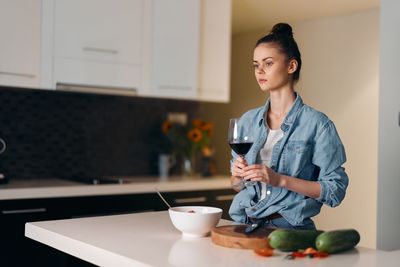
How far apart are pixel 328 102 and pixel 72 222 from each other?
280 centimetres

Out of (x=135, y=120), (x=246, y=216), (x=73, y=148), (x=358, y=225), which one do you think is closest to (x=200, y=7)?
(x=135, y=120)

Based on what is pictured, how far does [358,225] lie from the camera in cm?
432

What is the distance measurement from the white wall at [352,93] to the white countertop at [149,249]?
242 centimetres

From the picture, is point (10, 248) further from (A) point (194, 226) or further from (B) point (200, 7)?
(B) point (200, 7)

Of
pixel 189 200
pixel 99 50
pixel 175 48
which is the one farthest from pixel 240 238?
pixel 175 48

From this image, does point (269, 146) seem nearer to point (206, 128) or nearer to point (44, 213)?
point (44, 213)

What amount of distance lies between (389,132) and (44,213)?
1951mm

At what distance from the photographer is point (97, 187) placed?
11.7ft

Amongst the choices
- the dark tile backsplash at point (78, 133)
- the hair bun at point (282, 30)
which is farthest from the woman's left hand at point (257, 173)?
the dark tile backsplash at point (78, 133)

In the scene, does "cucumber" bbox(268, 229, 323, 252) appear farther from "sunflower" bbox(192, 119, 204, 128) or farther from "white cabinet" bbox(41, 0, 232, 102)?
"sunflower" bbox(192, 119, 204, 128)

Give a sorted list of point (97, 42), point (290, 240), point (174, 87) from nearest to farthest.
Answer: point (290, 240) → point (97, 42) → point (174, 87)

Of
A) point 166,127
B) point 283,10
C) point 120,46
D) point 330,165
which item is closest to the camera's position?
point 330,165

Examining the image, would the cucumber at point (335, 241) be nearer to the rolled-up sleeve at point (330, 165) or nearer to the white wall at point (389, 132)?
the rolled-up sleeve at point (330, 165)

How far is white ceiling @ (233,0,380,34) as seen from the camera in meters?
4.25
